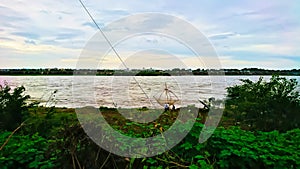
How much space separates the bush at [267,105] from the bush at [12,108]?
3.92 metres

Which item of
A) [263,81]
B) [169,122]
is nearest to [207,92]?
[263,81]

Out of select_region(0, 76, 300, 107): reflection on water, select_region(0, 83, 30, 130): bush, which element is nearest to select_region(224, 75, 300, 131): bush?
select_region(0, 76, 300, 107): reflection on water

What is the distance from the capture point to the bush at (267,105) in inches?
184

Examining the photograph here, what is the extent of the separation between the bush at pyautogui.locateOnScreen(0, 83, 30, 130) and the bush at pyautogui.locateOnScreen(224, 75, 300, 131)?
3.92m

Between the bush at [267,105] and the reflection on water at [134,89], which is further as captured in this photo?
the bush at [267,105]

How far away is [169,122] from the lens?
2.97 m

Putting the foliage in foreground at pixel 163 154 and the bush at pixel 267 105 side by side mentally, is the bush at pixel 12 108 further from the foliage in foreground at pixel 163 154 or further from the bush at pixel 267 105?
the bush at pixel 267 105

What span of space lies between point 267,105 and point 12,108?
445 cm

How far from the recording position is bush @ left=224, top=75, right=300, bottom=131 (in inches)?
184

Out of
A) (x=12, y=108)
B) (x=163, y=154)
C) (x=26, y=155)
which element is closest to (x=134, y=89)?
(x=12, y=108)

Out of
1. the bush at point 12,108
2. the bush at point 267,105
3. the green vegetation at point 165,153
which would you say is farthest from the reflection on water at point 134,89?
the green vegetation at point 165,153

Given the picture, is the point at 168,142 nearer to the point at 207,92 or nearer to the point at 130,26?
the point at 130,26

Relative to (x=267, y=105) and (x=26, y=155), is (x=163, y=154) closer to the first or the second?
(x=26, y=155)

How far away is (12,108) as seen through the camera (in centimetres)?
384
